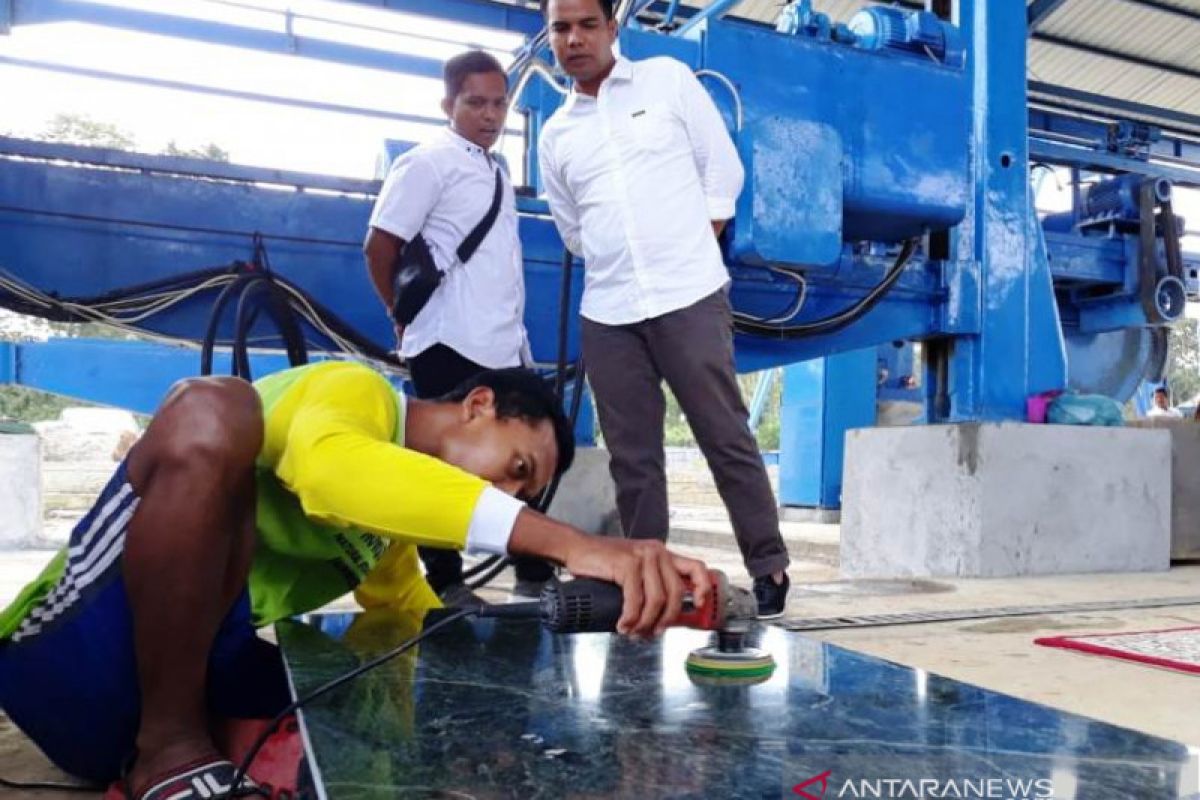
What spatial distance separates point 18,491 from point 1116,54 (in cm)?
874

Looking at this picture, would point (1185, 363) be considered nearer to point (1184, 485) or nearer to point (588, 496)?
A: point (1184, 485)

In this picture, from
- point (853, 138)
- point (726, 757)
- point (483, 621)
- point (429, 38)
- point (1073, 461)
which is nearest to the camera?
point (726, 757)

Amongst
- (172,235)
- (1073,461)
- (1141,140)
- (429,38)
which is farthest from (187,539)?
(1141,140)

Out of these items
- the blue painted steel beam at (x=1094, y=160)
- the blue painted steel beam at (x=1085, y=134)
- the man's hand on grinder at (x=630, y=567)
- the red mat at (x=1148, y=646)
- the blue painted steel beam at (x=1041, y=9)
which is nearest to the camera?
the man's hand on grinder at (x=630, y=567)

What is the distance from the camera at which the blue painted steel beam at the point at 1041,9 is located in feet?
22.8

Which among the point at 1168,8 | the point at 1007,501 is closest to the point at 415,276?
the point at 1007,501

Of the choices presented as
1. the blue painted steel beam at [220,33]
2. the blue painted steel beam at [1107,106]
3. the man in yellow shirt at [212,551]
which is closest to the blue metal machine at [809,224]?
the man in yellow shirt at [212,551]

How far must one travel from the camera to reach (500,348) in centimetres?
274

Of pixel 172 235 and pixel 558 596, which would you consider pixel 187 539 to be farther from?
pixel 172 235

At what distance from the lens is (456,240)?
8.98 feet

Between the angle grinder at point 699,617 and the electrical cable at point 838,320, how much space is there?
7.29 feet

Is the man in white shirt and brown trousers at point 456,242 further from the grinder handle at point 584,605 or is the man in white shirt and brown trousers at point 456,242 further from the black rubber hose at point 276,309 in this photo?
the grinder handle at point 584,605

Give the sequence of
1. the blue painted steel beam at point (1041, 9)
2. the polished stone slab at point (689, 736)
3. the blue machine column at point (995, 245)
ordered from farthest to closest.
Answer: the blue painted steel beam at point (1041, 9) → the blue machine column at point (995, 245) → the polished stone slab at point (689, 736)

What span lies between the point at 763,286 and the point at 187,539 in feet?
8.60
